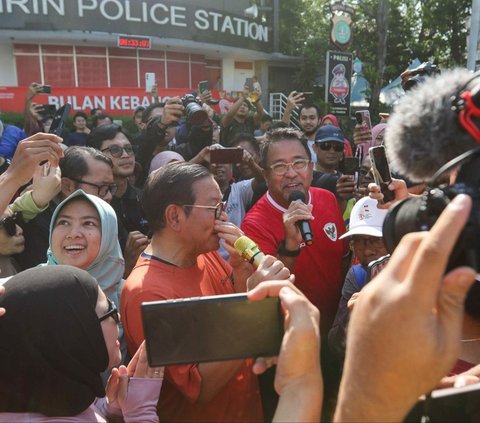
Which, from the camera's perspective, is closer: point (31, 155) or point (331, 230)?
point (31, 155)

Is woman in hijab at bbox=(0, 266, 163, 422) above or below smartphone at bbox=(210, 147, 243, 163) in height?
A: below

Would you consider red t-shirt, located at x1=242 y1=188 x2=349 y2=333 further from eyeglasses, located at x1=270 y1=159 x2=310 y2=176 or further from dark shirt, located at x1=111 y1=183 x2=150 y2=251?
dark shirt, located at x1=111 y1=183 x2=150 y2=251

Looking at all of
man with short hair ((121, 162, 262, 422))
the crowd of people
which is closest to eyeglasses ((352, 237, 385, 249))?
the crowd of people

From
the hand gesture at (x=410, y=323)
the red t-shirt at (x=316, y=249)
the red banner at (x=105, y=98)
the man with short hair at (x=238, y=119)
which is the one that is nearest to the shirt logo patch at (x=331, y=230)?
the red t-shirt at (x=316, y=249)

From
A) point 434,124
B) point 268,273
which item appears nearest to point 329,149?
point 268,273

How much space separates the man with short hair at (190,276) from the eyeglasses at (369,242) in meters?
0.70

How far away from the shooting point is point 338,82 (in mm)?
9078

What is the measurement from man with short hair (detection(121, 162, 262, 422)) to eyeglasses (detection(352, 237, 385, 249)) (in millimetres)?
696

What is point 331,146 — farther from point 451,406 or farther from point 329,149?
point 451,406

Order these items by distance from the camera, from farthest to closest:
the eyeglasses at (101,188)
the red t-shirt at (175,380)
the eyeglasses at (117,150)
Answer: the eyeglasses at (117,150), the eyeglasses at (101,188), the red t-shirt at (175,380)

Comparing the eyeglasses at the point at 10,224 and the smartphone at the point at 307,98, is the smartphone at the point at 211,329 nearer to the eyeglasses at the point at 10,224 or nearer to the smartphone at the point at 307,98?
the eyeglasses at the point at 10,224

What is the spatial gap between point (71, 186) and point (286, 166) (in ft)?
4.17

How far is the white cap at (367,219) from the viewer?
2.37 metres

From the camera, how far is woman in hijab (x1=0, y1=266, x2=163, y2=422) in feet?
4.52
